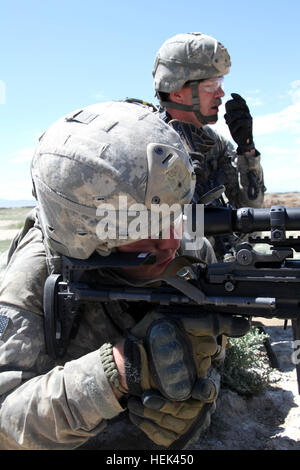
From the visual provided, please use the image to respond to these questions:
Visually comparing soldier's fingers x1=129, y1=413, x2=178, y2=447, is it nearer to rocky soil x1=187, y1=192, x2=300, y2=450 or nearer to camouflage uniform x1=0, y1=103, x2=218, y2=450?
camouflage uniform x1=0, y1=103, x2=218, y2=450

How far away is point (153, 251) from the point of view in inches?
87.1

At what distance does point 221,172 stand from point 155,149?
121 inches

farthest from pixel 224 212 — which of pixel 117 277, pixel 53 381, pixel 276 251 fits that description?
pixel 53 381

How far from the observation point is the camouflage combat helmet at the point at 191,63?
14.5 ft

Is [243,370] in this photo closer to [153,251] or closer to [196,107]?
[153,251]

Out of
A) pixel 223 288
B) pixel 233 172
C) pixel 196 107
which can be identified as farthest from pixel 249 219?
pixel 233 172

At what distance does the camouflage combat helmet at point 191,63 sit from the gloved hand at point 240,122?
32 centimetres

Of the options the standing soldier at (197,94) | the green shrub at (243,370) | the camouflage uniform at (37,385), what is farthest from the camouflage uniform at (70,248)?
the standing soldier at (197,94)

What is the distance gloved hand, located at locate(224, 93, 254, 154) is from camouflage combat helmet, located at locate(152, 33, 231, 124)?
316mm

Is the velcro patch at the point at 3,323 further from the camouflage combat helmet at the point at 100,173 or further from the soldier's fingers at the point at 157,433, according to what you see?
the soldier's fingers at the point at 157,433

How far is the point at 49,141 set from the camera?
217 centimetres

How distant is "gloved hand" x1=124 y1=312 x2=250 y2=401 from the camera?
6.41 feet

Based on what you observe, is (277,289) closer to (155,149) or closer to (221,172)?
(155,149)

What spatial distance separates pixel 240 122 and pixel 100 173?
301cm
